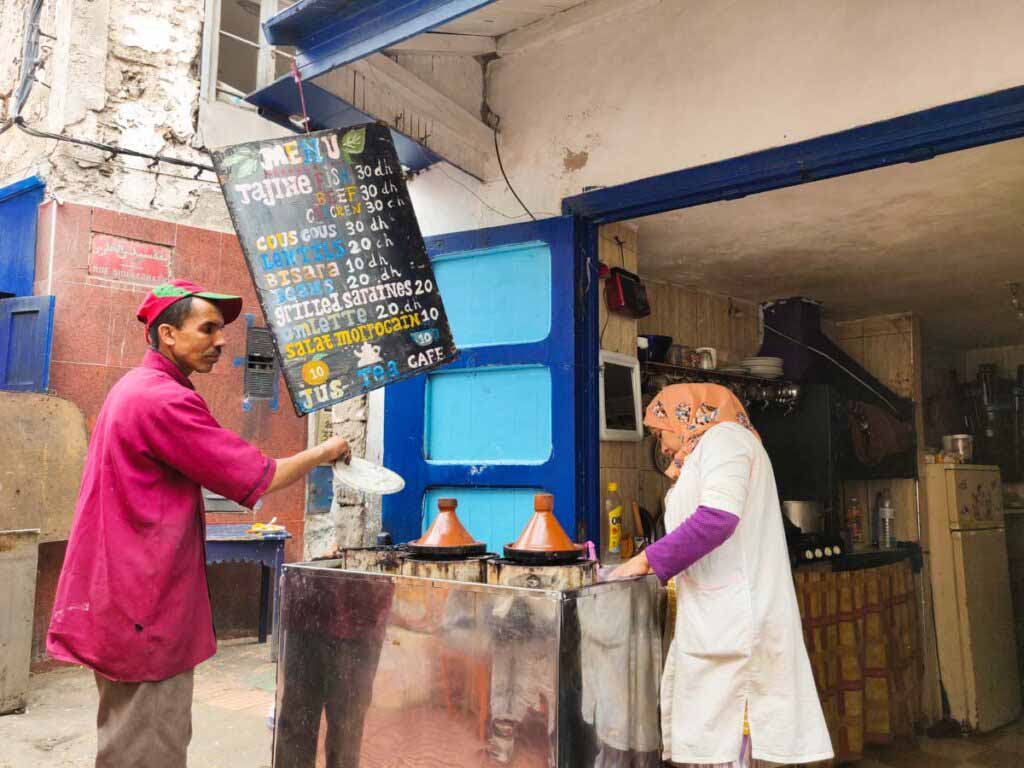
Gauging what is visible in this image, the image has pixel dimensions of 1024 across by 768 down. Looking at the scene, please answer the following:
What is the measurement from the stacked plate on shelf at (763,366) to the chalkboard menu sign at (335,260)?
11.1ft

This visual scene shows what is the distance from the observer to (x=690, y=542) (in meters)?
2.70

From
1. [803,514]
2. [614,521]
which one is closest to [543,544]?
[614,521]

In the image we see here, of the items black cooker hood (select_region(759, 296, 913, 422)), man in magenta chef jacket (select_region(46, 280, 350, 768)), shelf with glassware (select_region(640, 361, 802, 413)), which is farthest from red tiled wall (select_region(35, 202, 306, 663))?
man in magenta chef jacket (select_region(46, 280, 350, 768))

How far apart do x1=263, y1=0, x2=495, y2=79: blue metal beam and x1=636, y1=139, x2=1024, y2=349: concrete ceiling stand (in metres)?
2.02

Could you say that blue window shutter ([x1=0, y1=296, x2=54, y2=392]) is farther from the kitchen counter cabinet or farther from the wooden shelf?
the kitchen counter cabinet

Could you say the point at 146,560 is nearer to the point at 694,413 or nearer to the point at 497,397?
the point at 694,413

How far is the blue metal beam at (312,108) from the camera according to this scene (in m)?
3.72

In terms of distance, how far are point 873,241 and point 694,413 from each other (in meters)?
2.88

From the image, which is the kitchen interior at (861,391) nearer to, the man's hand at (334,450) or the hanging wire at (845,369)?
the hanging wire at (845,369)

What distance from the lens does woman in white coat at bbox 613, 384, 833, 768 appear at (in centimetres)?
274

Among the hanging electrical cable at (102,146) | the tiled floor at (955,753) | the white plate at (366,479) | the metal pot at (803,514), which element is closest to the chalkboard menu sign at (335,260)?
the white plate at (366,479)

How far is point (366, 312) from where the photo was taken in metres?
3.32

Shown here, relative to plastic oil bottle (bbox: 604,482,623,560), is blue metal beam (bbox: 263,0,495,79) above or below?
above

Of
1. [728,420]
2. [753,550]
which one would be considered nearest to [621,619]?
[753,550]
